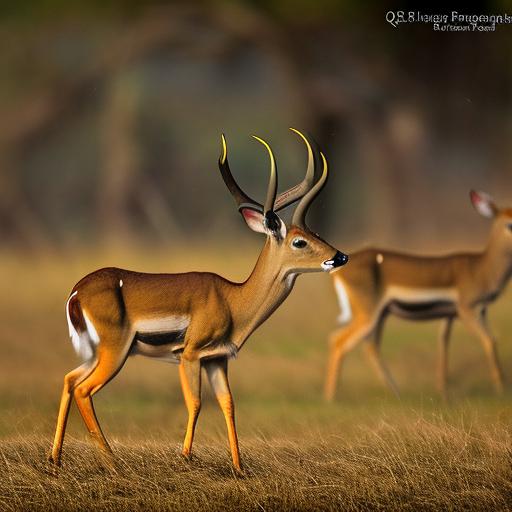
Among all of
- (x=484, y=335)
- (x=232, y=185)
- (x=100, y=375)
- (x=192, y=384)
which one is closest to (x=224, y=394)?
(x=192, y=384)

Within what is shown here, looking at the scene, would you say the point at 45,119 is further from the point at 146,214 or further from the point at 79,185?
the point at 79,185

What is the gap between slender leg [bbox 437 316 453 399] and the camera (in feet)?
22.1

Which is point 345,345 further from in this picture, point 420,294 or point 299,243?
point 299,243

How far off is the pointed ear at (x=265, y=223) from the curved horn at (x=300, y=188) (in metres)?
0.06

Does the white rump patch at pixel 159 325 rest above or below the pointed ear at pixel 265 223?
below

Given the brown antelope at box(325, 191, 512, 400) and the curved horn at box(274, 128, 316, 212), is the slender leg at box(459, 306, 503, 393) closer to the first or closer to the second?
the brown antelope at box(325, 191, 512, 400)

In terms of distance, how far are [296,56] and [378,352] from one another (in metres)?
6.91

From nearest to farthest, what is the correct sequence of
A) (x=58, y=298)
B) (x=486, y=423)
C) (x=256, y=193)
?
(x=486, y=423) < (x=58, y=298) < (x=256, y=193)

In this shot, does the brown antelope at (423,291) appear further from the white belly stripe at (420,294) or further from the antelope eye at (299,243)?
the antelope eye at (299,243)

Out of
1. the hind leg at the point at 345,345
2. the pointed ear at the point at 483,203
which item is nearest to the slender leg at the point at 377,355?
the hind leg at the point at 345,345

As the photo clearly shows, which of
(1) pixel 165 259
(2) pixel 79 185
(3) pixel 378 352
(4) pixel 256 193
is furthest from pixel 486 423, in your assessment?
(2) pixel 79 185

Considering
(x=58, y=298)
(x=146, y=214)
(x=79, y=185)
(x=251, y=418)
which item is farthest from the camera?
(x=79, y=185)

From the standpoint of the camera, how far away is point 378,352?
22.0 feet

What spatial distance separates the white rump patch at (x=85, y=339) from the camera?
3820mm
